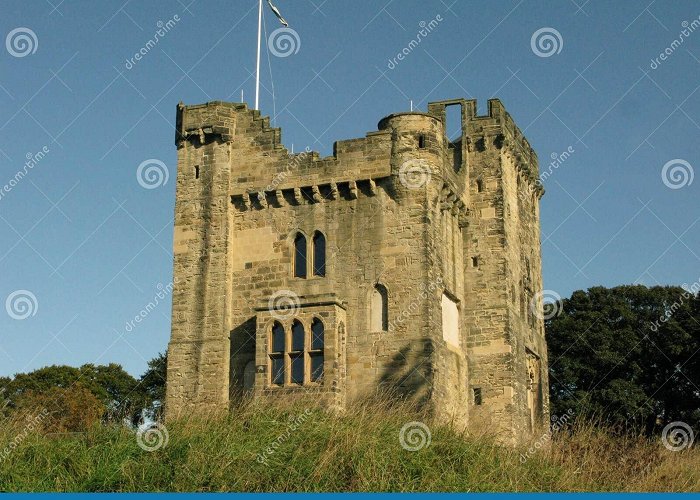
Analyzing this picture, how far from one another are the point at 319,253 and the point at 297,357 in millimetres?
3681

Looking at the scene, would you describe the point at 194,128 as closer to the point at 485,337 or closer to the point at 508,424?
the point at 485,337

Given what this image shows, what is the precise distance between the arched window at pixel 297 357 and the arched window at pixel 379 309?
87.1 inches

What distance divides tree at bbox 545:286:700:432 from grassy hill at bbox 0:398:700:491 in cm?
2393

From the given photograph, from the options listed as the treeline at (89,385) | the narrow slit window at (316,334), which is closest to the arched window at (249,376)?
the narrow slit window at (316,334)

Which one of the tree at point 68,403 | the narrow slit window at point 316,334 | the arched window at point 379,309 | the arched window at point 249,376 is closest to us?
the narrow slit window at point 316,334

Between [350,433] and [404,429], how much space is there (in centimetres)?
190

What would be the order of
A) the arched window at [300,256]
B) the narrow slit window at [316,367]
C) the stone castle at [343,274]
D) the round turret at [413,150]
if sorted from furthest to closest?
the arched window at [300,256], the round turret at [413,150], the stone castle at [343,274], the narrow slit window at [316,367]

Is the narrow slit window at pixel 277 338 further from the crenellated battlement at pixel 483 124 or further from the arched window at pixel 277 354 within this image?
the crenellated battlement at pixel 483 124

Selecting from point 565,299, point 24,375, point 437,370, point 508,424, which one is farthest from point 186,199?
point 24,375

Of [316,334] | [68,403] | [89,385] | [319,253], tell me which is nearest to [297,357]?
[316,334]

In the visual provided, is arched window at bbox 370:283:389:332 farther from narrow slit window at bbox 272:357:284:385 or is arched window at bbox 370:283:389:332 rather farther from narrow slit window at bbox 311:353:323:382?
narrow slit window at bbox 272:357:284:385

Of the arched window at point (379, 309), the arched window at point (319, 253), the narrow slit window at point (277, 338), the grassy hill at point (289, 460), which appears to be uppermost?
the arched window at point (319, 253)

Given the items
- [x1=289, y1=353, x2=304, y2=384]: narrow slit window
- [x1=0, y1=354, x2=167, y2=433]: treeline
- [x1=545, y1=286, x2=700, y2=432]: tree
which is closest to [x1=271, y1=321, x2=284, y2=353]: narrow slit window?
[x1=289, y1=353, x2=304, y2=384]: narrow slit window

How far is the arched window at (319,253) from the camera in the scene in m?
30.8
